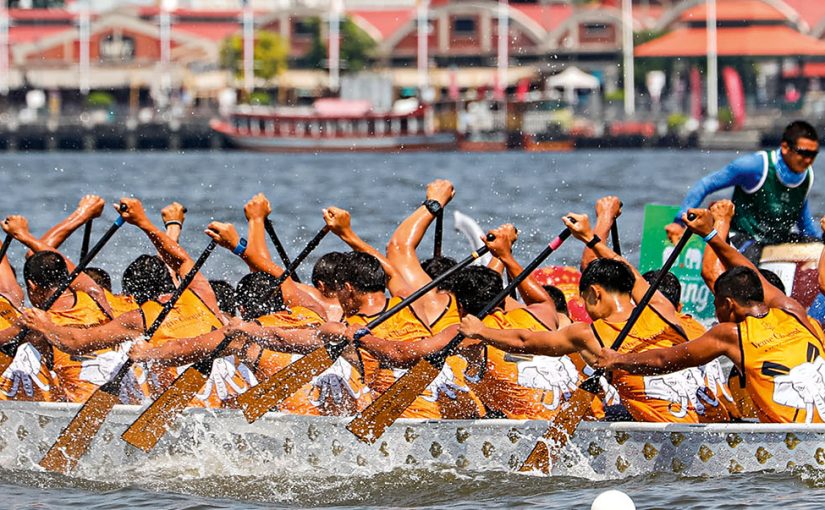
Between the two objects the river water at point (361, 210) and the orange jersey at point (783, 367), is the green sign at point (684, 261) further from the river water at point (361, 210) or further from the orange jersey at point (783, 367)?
the orange jersey at point (783, 367)

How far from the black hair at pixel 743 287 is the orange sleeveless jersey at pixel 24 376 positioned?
4.25 metres

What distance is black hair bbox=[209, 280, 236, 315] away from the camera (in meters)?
10.6

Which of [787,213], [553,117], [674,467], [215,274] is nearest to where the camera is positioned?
[674,467]

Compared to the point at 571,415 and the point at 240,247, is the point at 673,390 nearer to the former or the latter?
the point at 571,415

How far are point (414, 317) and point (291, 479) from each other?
1186 millimetres

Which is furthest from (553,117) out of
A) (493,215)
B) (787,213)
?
(787,213)

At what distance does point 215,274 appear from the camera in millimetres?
18094

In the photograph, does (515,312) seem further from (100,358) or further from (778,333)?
(100,358)

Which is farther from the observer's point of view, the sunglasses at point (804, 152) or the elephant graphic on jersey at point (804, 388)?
the sunglasses at point (804, 152)

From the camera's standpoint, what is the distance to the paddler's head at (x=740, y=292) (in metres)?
8.28

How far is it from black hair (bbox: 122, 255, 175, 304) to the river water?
4.23 feet

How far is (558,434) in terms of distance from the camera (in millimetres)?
9109

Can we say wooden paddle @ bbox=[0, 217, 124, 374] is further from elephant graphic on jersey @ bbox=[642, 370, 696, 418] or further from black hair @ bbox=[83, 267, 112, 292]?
elephant graphic on jersey @ bbox=[642, 370, 696, 418]

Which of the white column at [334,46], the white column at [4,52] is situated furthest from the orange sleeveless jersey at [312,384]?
the white column at [4,52]
